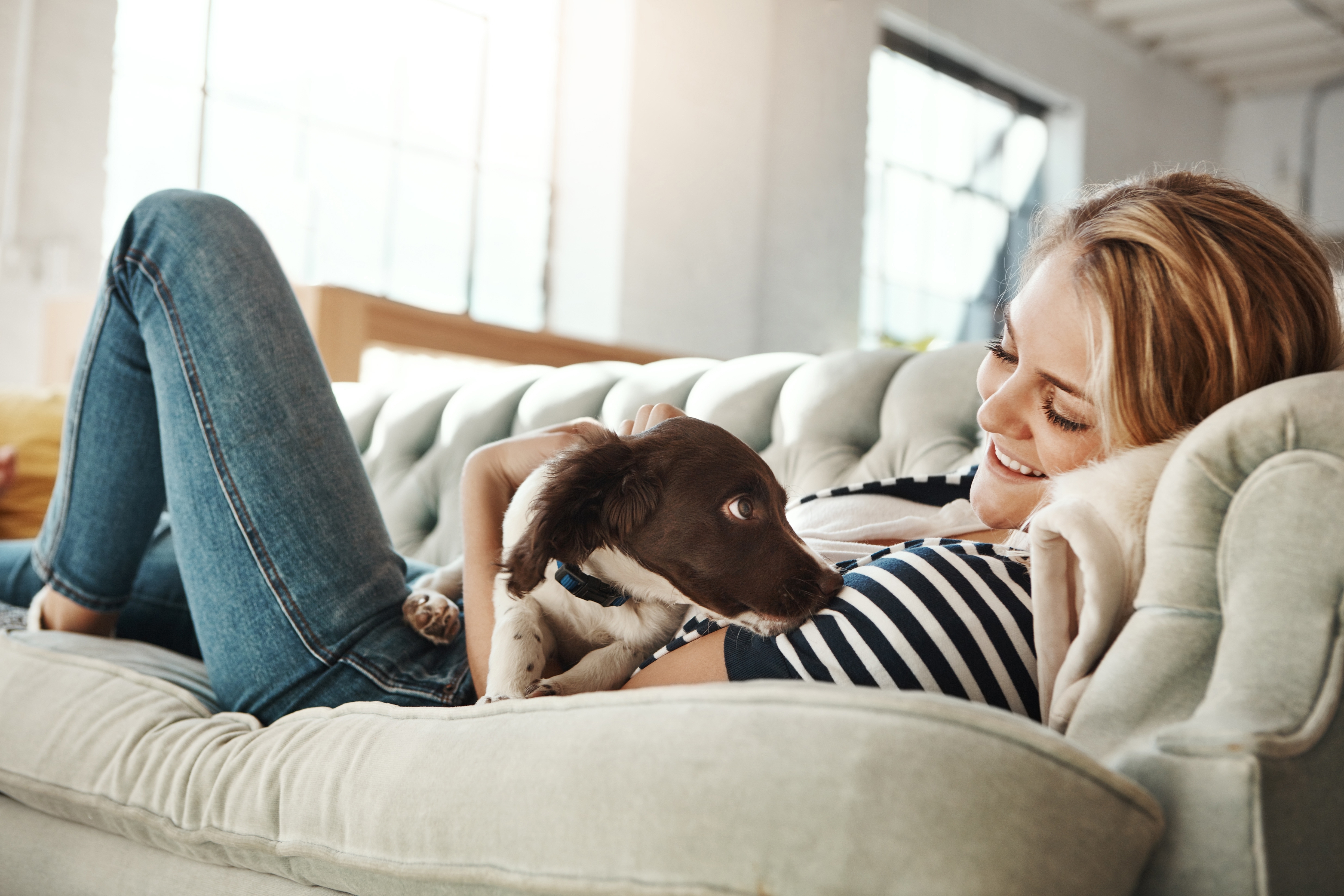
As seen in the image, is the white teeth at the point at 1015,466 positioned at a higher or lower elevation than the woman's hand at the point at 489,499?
higher

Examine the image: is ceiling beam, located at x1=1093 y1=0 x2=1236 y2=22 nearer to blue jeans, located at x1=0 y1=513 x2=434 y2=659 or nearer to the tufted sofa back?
the tufted sofa back

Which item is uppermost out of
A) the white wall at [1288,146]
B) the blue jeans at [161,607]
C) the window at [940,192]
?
the white wall at [1288,146]

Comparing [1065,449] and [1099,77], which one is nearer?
[1065,449]

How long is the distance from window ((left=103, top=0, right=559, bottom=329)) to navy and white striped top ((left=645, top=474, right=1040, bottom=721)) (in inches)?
156

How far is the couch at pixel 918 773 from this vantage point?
55cm

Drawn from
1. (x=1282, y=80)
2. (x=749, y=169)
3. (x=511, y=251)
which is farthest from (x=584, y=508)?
(x=1282, y=80)

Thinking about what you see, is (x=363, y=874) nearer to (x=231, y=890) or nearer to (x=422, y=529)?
(x=231, y=890)

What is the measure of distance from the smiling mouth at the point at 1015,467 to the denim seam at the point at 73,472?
3.76 feet

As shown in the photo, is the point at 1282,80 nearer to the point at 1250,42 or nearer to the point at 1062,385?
the point at 1250,42

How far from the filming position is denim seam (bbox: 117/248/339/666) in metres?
1.15

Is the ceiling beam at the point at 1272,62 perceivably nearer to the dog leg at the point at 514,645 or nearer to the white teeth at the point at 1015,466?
the white teeth at the point at 1015,466

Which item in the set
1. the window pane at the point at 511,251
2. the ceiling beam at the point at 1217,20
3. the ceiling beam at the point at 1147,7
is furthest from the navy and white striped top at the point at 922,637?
the ceiling beam at the point at 1217,20

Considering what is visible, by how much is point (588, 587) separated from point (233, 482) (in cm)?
48

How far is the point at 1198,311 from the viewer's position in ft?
2.73
